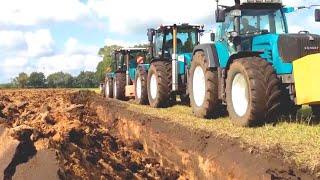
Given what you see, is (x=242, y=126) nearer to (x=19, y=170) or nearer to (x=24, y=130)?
(x=24, y=130)

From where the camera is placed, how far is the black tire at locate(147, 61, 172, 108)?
45.8ft

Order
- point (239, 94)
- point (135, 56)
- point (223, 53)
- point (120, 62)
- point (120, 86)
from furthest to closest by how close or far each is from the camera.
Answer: point (120, 62)
point (135, 56)
point (120, 86)
point (223, 53)
point (239, 94)

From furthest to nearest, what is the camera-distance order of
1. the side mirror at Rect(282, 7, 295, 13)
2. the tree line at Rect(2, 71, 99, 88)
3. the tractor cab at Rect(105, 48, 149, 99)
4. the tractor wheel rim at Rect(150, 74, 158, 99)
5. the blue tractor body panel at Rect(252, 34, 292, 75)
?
the tree line at Rect(2, 71, 99, 88), the tractor cab at Rect(105, 48, 149, 99), the tractor wheel rim at Rect(150, 74, 158, 99), the side mirror at Rect(282, 7, 295, 13), the blue tractor body panel at Rect(252, 34, 292, 75)

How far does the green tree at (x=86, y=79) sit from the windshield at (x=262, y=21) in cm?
6364

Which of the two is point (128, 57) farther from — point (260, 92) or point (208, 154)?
point (208, 154)

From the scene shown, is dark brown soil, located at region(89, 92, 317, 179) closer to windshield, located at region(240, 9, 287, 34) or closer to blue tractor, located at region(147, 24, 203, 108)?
blue tractor, located at region(147, 24, 203, 108)

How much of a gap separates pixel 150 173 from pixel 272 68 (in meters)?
2.61

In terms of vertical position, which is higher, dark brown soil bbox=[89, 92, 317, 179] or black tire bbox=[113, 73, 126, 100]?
black tire bbox=[113, 73, 126, 100]

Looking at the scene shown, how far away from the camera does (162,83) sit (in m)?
13.9

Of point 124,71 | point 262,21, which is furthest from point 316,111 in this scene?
point 124,71

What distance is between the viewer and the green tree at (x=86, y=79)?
74.7 metres

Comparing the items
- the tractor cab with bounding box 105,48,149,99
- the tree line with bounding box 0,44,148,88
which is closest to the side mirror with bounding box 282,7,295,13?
the tractor cab with bounding box 105,48,149,99

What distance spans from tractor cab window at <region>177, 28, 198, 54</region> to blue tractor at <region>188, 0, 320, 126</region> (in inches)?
145

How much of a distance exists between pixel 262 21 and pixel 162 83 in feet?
13.9
